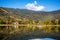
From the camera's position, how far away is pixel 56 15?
96.2 ft

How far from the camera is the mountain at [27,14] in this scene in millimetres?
28928

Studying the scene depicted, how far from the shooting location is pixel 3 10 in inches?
1204

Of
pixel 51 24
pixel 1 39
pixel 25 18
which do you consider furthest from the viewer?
A: pixel 25 18

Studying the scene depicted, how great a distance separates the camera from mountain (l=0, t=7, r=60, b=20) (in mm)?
28928

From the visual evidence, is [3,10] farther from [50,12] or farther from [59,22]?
[59,22]

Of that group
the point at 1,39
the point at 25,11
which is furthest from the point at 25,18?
the point at 1,39

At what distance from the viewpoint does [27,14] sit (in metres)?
29.6

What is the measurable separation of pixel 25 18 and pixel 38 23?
306 cm

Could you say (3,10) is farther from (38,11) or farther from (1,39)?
(1,39)

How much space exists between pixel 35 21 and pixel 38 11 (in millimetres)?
3701

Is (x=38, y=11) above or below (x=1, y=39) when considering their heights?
above

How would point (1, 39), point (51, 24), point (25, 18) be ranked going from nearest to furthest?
point (1, 39), point (51, 24), point (25, 18)

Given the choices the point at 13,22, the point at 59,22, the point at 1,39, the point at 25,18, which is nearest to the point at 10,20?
the point at 13,22

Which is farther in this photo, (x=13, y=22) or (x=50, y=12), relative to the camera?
(x=50, y=12)
